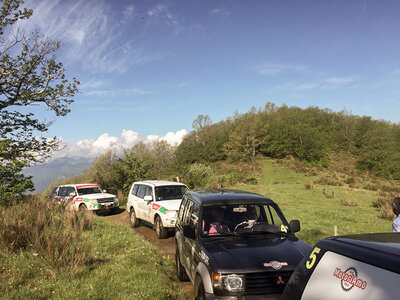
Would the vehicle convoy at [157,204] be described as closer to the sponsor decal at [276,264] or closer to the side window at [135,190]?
the side window at [135,190]

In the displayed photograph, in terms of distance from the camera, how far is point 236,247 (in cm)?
408

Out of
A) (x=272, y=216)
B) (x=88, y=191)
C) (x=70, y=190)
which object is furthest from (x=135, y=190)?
(x=272, y=216)

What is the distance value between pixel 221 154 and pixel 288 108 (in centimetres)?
4320

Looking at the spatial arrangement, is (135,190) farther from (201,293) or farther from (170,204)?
(201,293)

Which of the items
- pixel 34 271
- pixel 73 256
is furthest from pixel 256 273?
pixel 34 271

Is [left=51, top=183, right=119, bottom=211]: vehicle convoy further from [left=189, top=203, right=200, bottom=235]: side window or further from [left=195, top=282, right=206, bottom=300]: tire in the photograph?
[left=195, top=282, right=206, bottom=300]: tire

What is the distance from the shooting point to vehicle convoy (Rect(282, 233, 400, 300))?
1.44m

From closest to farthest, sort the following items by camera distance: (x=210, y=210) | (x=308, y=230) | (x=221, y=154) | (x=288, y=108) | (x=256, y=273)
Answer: (x=256, y=273) → (x=210, y=210) → (x=308, y=230) → (x=221, y=154) → (x=288, y=108)

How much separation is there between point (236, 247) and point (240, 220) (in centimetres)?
93

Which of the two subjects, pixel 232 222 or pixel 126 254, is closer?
pixel 232 222

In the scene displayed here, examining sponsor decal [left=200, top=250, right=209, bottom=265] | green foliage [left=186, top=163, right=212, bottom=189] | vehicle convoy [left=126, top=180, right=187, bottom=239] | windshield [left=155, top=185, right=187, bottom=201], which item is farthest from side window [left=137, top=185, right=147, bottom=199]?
green foliage [left=186, top=163, right=212, bottom=189]

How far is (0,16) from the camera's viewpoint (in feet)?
47.3

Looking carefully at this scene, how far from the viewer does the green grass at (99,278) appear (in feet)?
14.8

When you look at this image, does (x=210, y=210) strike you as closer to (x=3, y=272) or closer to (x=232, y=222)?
(x=232, y=222)
